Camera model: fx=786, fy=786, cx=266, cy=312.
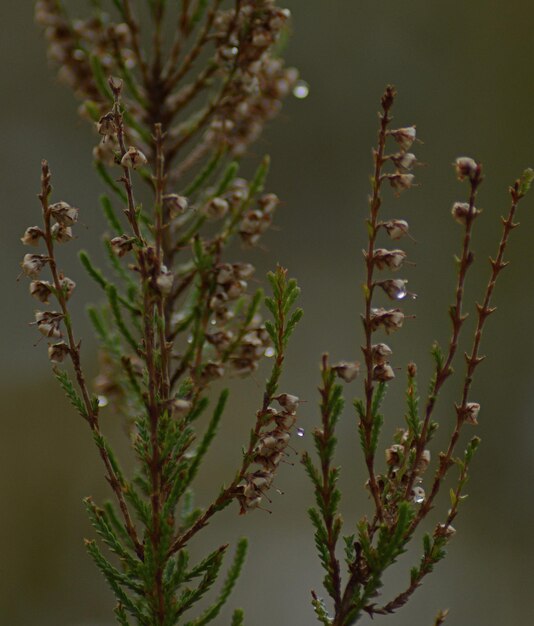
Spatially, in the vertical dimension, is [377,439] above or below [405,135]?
below

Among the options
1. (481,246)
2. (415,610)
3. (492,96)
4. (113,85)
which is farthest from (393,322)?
(492,96)

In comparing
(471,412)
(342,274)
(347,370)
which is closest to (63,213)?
(347,370)

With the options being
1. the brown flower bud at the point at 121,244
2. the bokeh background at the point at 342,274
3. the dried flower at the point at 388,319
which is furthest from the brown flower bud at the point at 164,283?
the bokeh background at the point at 342,274

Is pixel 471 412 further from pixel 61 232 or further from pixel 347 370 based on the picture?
pixel 61 232

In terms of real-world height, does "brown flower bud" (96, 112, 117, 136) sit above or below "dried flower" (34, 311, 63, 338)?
above

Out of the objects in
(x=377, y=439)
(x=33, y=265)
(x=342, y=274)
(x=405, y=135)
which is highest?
(x=342, y=274)

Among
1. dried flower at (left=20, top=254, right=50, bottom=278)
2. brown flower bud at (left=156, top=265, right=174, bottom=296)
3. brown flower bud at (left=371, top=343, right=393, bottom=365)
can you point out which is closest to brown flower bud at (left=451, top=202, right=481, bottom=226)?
brown flower bud at (left=371, top=343, right=393, bottom=365)

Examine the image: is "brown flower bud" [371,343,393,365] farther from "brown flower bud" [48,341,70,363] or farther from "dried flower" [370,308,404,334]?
"brown flower bud" [48,341,70,363]

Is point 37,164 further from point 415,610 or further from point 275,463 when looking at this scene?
point 275,463

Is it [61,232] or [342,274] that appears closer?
[61,232]

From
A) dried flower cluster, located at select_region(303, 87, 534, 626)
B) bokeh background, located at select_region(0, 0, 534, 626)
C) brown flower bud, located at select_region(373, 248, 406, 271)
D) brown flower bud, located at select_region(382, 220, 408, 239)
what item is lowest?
dried flower cluster, located at select_region(303, 87, 534, 626)
